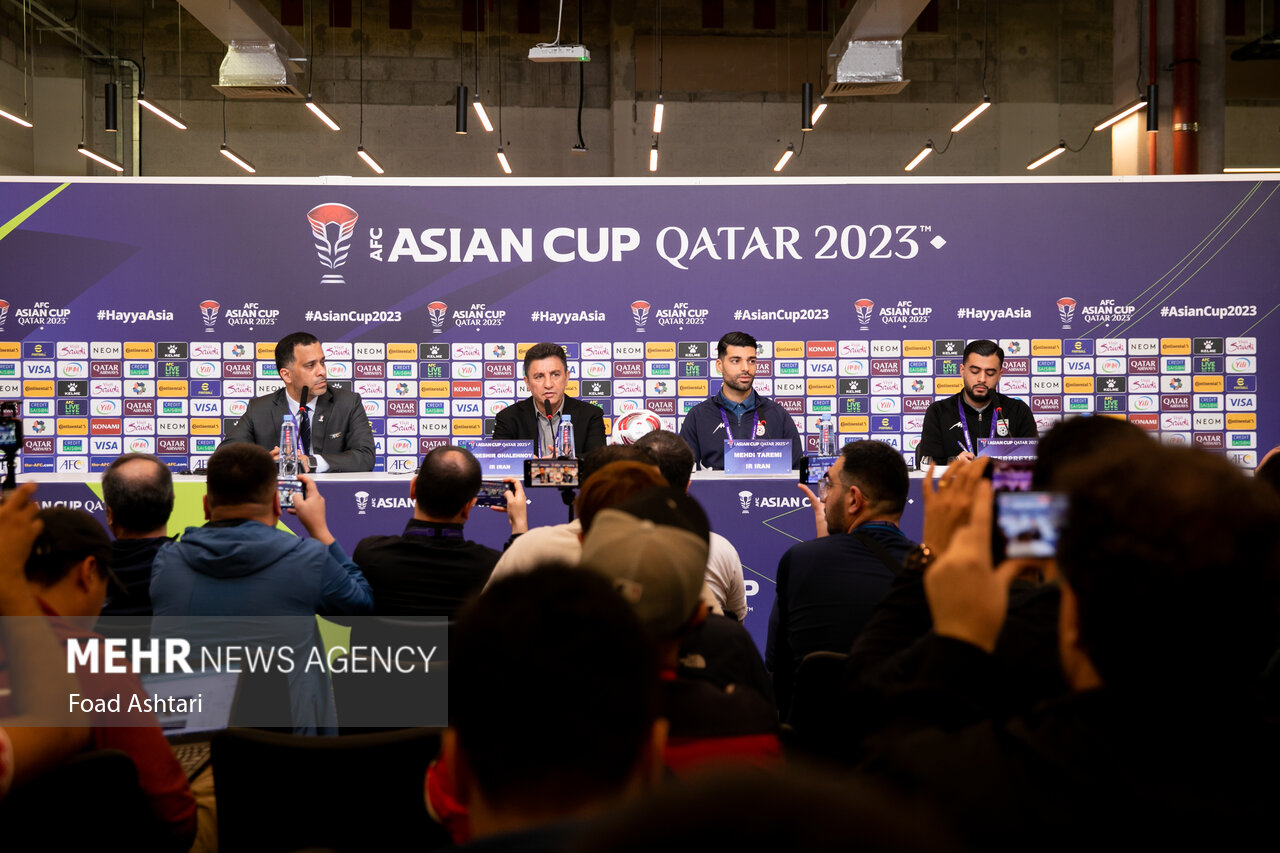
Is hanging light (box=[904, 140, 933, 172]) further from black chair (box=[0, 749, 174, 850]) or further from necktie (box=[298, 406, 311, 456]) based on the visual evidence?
black chair (box=[0, 749, 174, 850])

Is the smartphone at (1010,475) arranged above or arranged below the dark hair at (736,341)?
below

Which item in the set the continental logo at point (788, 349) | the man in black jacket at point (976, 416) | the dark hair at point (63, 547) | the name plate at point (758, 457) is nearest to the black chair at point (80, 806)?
the dark hair at point (63, 547)

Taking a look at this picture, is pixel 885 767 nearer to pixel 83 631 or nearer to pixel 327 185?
pixel 83 631

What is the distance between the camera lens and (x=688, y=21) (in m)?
10.8

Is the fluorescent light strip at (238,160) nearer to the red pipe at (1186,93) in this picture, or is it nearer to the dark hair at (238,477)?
the dark hair at (238,477)

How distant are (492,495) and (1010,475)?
2.08m

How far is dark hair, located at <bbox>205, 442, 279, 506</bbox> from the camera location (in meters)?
2.24

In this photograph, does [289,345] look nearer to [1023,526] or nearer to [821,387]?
[821,387]

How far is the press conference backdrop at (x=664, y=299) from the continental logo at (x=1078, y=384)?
14 mm

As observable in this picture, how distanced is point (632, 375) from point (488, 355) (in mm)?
986

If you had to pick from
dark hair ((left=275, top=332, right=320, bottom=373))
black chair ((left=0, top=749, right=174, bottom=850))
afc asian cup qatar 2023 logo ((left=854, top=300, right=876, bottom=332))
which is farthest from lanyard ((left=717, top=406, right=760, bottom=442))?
black chair ((left=0, top=749, right=174, bottom=850))

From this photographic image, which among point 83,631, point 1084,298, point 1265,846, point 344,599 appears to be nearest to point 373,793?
point 83,631

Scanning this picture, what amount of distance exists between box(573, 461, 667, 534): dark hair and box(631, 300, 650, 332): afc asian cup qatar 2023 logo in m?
4.36

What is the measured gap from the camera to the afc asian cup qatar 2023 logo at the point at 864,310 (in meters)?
6.25
